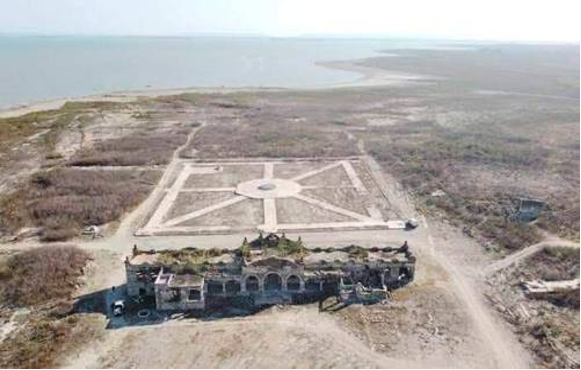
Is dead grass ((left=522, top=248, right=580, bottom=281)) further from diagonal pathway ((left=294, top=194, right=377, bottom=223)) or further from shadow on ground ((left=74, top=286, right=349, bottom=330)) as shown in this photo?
diagonal pathway ((left=294, top=194, right=377, bottom=223))

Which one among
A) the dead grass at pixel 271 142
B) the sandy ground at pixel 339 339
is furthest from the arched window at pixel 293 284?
the dead grass at pixel 271 142

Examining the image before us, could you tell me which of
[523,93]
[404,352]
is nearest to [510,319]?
[404,352]

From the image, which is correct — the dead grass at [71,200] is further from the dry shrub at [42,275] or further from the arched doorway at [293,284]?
the arched doorway at [293,284]

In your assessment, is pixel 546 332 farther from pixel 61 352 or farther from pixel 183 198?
pixel 183 198

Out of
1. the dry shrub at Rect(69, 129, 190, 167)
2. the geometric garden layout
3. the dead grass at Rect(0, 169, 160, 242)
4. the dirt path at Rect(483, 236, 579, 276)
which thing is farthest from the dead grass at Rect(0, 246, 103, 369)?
the dirt path at Rect(483, 236, 579, 276)

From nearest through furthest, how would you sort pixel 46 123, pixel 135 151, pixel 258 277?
1. pixel 258 277
2. pixel 135 151
3. pixel 46 123

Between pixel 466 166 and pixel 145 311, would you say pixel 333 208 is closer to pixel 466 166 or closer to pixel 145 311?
pixel 145 311

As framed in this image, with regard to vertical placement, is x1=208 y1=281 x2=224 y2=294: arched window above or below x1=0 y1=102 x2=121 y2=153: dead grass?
below

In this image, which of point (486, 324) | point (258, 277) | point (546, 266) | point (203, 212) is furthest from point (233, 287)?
point (546, 266)
